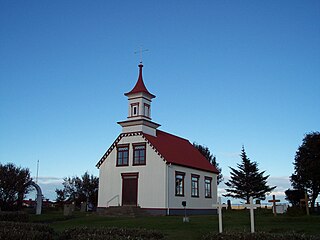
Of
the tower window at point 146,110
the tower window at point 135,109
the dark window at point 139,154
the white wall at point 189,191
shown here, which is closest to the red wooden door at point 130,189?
the dark window at point 139,154

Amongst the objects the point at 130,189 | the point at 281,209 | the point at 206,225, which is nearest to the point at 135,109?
the point at 130,189

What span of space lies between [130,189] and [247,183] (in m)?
32.6

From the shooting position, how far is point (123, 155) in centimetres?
3828

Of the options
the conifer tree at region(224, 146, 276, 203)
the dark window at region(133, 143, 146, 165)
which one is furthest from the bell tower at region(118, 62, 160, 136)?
the conifer tree at region(224, 146, 276, 203)

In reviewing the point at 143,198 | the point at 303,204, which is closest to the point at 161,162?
the point at 143,198

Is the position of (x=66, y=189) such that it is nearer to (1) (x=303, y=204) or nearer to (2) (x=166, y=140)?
(2) (x=166, y=140)


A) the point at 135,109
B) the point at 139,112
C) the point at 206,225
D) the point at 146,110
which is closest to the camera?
the point at 206,225

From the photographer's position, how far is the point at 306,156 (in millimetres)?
43250

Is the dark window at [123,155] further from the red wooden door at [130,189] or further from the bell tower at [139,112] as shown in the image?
the bell tower at [139,112]

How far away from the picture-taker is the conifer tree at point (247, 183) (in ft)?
207

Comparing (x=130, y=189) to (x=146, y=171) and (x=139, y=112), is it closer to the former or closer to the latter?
(x=146, y=171)

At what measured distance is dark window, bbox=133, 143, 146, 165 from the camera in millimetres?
37000

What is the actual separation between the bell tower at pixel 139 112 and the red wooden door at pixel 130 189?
4.80 meters

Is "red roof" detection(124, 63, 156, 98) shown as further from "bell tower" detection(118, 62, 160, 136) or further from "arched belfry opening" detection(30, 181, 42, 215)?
"arched belfry opening" detection(30, 181, 42, 215)
